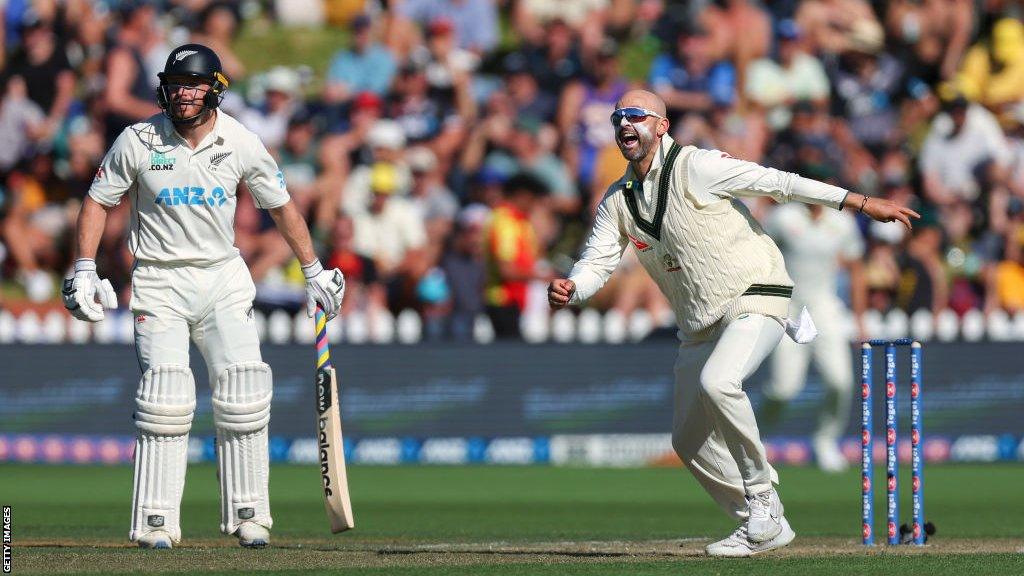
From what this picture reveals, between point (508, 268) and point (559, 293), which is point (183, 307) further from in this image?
point (508, 268)

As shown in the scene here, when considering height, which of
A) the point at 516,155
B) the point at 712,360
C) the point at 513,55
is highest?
the point at 513,55

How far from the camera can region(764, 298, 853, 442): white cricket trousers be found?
16250 millimetres

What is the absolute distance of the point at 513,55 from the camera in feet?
69.0

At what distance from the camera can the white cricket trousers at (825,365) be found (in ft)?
53.3

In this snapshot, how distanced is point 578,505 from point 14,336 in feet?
21.9

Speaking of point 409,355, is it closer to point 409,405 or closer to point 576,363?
point 409,405

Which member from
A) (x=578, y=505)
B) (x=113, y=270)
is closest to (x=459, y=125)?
(x=113, y=270)

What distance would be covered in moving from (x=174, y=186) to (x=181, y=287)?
0.48 metres

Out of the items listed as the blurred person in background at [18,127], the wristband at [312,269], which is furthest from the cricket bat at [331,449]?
the blurred person in background at [18,127]

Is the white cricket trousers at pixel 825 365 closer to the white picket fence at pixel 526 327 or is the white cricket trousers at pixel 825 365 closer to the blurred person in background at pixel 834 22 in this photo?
the white picket fence at pixel 526 327

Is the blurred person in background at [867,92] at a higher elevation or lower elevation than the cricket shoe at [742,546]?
higher

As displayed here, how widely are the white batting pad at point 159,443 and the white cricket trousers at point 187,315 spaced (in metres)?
0.09

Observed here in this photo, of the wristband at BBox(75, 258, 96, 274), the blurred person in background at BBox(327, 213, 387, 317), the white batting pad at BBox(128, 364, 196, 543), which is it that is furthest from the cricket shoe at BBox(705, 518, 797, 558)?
the blurred person in background at BBox(327, 213, 387, 317)

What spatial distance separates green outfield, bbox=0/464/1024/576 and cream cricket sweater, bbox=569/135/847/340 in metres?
1.22
